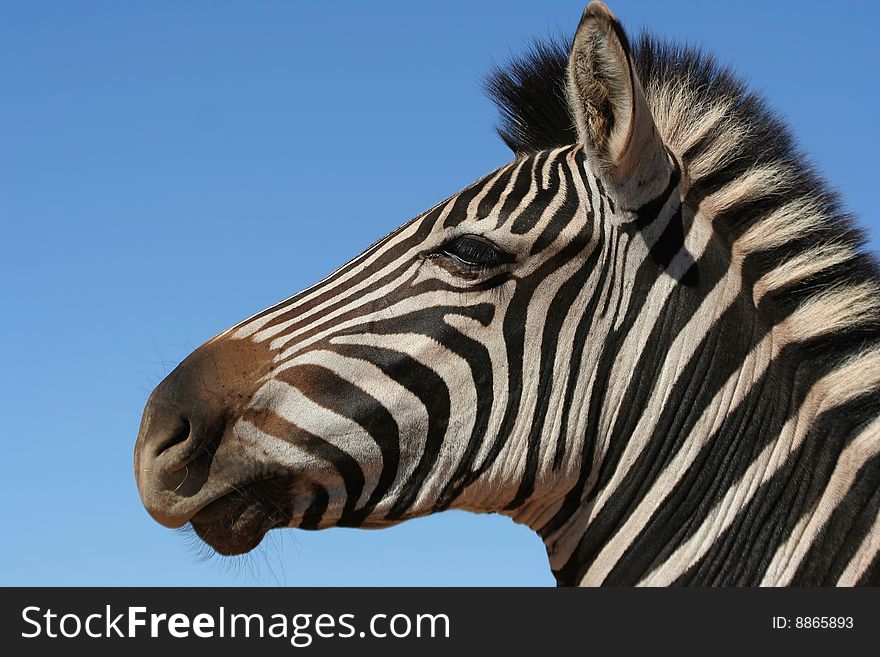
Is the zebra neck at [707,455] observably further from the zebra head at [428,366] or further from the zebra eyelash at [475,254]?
the zebra eyelash at [475,254]

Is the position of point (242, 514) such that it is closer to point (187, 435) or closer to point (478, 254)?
point (187, 435)

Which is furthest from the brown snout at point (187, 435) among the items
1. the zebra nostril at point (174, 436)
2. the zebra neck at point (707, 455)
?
the zebra neck at point (707, 455)

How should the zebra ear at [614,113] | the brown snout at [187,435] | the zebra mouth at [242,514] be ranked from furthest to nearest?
1. the zebra ear at [614,113]
2. the zebra mouth at [242,514]
3. the brown snout at [187,435]

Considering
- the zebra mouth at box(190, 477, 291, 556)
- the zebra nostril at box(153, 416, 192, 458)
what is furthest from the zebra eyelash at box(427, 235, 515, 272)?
the zebra nostril at box(153, 416, 192, 458)

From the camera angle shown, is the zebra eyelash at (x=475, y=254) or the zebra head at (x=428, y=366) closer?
the zebra head at (x=428, y=366)

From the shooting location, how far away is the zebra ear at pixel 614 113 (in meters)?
4.74

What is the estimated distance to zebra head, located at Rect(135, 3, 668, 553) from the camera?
456 centimetres

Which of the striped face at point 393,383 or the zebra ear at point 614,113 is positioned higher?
the zebra ear at point 614,113

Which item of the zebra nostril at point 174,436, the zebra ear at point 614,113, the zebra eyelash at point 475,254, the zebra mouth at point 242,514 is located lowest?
the zebra mouth at point 242,514

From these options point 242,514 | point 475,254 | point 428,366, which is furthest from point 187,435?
point 475,254

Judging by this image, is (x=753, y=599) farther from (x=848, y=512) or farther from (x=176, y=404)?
(x=176, y=404)

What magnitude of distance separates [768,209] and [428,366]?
2.20m

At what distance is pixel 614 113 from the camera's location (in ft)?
16.0

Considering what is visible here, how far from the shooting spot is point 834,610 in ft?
14.3
